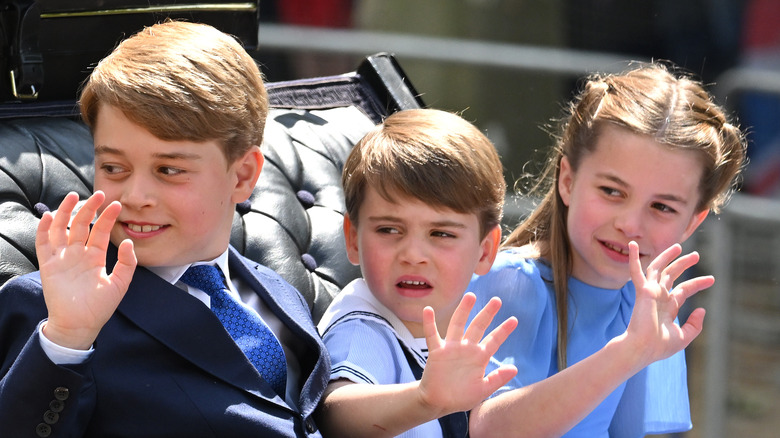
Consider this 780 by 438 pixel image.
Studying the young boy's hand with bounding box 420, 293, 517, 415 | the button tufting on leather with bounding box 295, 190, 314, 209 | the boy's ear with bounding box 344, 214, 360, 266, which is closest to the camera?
the young boy's hand with bounding box 420, 293, 517, 415

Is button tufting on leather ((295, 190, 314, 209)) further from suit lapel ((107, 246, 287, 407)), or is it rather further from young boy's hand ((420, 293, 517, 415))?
young boy's hand ((420, 293, 517, 415))

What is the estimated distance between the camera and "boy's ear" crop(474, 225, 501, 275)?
1.74 m

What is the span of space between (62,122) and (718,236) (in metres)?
2.37

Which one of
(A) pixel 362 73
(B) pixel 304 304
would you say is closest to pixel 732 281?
(A) pixel 362 73

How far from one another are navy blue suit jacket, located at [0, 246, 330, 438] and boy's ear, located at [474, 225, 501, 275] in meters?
0.40

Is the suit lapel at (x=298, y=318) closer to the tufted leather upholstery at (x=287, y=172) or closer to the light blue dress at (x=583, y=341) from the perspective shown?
the tufted leather upholstery at (x=287, y=172)

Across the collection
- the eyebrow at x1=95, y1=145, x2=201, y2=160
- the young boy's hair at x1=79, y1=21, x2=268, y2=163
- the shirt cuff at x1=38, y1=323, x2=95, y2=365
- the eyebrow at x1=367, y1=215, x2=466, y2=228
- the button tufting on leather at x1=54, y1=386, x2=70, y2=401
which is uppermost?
the young boy's hair at x1=79, y1=21, x2=268, y2=163

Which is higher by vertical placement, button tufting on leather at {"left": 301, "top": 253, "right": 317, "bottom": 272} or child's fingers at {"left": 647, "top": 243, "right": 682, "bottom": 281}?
child's fingers at {"left": 647, "top": 243, "right": 682, "bottom": 281}

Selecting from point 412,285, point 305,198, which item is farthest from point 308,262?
point 412,285

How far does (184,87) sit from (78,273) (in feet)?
1.02

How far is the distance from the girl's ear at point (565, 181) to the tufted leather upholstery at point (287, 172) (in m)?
0.42

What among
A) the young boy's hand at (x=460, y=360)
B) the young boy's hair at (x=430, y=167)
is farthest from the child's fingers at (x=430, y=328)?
the young boy's hair at (x=430, y=167)

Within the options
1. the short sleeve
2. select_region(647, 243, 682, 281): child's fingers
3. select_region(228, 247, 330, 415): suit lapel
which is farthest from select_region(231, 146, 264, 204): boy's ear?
select_region(647, 243, 682, 281): child's fingers

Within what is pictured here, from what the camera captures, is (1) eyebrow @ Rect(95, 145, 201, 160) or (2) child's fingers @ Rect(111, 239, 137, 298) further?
(1) eyebrow @ Rect(95, 145, 201, 160)
